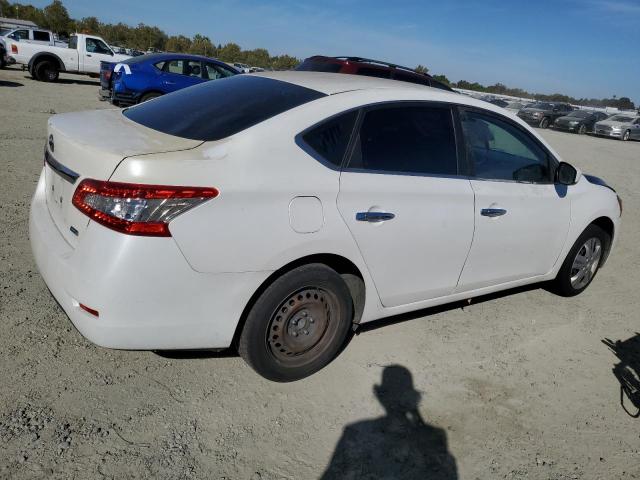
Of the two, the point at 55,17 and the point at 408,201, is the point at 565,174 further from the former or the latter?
the point at 55,17

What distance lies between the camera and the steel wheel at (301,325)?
2.81 metres

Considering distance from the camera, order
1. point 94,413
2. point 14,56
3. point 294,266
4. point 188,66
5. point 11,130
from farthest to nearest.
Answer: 1. point 14,56
2. point 188,66
3. point 11,130
4. point 294,266
5. point 94,413

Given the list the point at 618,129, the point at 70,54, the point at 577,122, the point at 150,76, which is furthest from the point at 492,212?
the point at 577,122

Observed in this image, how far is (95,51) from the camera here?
1947 centimetres

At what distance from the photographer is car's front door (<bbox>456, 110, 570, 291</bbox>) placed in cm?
351

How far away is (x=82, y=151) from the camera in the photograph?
2.47 meters

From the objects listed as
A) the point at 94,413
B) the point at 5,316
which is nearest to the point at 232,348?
the point at 94,413

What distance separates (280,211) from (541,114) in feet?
106

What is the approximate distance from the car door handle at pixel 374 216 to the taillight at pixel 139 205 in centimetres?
94

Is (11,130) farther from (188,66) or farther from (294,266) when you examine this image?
(294,266)

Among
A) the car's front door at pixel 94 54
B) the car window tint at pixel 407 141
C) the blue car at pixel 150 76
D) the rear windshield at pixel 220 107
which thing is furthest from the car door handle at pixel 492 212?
the car's front door at pixel 94 54

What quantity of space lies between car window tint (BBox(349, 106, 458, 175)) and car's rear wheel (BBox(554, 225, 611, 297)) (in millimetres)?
1779

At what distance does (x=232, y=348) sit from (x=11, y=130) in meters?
7.68

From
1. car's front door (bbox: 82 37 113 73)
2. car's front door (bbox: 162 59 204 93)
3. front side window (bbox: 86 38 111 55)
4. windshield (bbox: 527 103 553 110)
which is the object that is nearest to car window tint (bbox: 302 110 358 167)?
car's front door (bbox: 162 59 204 93)
